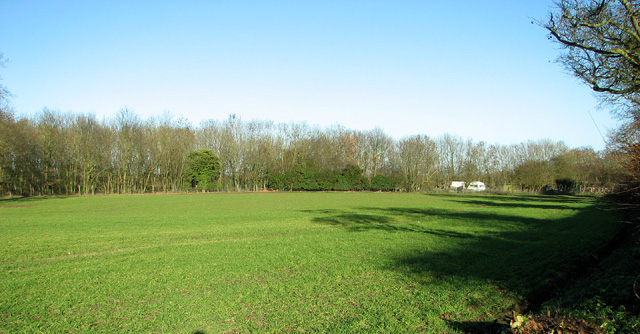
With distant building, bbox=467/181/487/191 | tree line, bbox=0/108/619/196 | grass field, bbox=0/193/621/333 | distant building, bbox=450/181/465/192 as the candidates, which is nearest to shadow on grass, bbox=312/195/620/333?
grass field, bbox=0/193/621/333

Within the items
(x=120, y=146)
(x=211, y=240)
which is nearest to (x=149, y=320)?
(x=211, y=240)

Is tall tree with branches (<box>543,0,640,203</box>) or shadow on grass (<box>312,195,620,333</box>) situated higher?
tall tree with branches (<box>543,0,640,203</box>)

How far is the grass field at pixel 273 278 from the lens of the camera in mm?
5812

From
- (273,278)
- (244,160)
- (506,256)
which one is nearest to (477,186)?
(244,160)

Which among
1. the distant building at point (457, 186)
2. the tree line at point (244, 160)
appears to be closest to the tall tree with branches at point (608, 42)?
the tree line at point (244, 160)

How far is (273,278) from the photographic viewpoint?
331 inches

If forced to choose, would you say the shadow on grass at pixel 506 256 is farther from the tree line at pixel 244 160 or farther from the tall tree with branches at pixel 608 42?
the tree line at pixel 244 160

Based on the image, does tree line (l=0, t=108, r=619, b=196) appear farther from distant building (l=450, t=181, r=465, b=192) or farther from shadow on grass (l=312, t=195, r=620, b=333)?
shadow on grass (l=312, t=195, r=620, b=333)

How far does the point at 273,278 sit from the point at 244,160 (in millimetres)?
63939

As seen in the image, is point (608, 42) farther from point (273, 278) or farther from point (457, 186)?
point (457, 186)

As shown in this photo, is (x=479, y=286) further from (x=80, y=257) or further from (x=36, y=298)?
(x=80, y=257)

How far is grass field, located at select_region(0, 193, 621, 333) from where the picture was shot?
5812mm

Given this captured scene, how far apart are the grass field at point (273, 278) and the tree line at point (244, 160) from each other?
31.8 meters

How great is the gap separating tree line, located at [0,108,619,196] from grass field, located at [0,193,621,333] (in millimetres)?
31794
